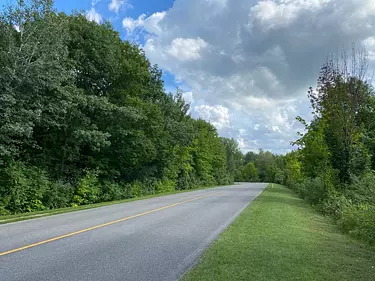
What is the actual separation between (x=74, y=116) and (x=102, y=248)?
46.9ft

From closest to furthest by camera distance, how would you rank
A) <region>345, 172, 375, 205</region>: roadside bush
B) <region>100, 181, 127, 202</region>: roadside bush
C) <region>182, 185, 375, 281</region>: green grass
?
<region>182, 185, 375, 281</region>: green grass < <region>345, 172, 375, 205</region>: roadside bush < <region>100, 181, 127, 202</region>: roadside bush

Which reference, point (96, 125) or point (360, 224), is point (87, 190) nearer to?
point (96, 125)

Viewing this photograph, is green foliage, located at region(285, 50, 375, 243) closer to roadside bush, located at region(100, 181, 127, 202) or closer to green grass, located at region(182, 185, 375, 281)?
green grass, located at region(182, 185, 375, 281)

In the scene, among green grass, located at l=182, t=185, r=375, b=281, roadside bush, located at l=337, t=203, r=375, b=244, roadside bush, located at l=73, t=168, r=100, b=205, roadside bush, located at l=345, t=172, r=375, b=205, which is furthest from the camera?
roadside bush, located at l=73, t=168, r=100, b=205

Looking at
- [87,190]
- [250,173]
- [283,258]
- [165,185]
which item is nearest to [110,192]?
[87,190]

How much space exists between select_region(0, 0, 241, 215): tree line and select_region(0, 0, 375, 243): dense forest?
0.06m

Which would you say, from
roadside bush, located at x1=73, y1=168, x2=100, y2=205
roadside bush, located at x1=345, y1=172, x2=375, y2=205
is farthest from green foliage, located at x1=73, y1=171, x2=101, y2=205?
roadside bush, located at x1=345, y1=172, x2=375, y2=205

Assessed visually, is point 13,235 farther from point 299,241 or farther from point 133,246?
point 299,241

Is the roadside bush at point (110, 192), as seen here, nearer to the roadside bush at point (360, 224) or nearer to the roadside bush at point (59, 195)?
the roadside bush at point (59, 195)

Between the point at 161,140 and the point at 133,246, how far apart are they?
22899mm

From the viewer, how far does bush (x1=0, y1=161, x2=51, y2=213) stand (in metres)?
15.3

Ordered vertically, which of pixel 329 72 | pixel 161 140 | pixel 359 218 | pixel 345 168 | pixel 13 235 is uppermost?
pixel 329 72

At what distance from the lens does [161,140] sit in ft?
98.8

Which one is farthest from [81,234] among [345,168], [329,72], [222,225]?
[329,72]
